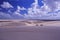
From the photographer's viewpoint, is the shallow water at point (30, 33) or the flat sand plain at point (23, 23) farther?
the flat sand plain at point (23, 23)

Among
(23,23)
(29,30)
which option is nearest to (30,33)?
(29,30)

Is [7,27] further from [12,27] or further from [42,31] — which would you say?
[42,31]

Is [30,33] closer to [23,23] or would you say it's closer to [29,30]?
[29,30]

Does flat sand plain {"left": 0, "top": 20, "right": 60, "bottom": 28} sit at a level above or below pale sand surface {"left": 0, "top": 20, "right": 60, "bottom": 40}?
above

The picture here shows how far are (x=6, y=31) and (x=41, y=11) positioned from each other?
0.60 metres

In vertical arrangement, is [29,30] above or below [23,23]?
below

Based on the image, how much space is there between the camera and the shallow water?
1768 millimetres

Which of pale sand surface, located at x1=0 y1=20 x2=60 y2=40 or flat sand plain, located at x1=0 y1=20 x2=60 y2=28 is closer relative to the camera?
pale sand surface, located at x1=0 y1=20 x2=60 y2=40

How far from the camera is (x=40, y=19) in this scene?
6.29 feet

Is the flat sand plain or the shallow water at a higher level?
the flat sand plain

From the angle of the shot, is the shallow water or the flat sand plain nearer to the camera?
the shallow water

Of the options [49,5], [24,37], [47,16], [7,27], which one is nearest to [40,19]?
[47,16]

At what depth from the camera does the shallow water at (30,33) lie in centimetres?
177

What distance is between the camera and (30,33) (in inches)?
72.4
